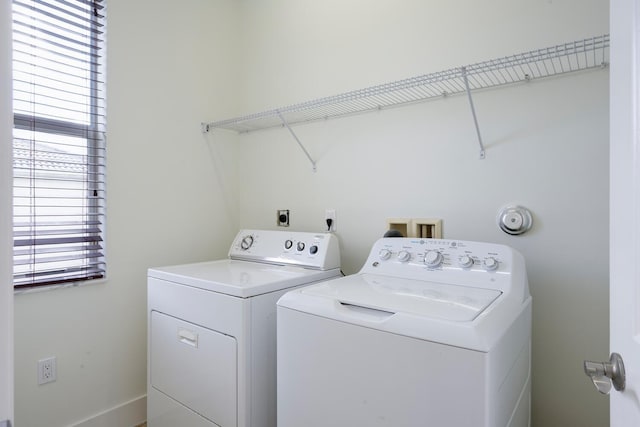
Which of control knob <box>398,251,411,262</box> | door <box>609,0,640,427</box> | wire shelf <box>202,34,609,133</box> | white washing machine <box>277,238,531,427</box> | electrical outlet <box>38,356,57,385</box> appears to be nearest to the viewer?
door <box>609,0,640,427</box>

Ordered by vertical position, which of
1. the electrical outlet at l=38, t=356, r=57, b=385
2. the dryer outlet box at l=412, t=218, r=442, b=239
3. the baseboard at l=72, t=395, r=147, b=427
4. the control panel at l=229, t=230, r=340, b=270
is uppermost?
the dryer outlet box at l=412, t=218, r=442, b=239

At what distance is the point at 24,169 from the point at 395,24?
189 cm

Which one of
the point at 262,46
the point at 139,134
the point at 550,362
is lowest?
the point at 550,362

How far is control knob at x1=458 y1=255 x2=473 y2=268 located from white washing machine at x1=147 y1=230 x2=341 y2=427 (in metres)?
0.65

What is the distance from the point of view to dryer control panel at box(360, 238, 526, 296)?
1254 millimetres

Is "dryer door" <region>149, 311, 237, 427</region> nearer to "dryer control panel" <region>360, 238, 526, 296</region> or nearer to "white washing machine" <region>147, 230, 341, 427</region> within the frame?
"white washing machine" <region>147, 230, 341, 427</region>

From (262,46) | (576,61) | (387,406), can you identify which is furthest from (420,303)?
(262,46)

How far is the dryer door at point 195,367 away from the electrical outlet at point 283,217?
0.90m

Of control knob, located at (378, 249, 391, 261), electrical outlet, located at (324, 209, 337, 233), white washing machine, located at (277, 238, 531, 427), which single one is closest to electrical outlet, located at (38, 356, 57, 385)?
white washing machine, located at (277, 238, 531, 427)

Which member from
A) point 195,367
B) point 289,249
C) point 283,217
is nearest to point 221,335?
point 195,367

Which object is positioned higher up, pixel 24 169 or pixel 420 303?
pixel 24 169

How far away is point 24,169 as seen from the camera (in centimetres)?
154

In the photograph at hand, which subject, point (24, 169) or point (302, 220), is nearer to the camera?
point (24, 169)

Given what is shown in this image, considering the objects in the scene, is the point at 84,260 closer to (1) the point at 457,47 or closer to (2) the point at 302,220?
(2) the point at 302,220
